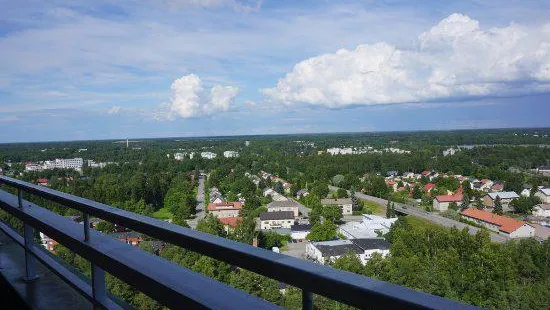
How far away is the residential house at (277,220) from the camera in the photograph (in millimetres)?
28156

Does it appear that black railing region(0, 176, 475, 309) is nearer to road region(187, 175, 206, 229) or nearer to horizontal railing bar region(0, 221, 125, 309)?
horizontal railing bar region(0, 221, 125, 309)

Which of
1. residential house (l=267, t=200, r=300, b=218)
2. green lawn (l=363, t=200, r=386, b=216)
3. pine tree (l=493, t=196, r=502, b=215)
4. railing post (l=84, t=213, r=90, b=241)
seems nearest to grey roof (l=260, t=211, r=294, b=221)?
residential house (l=267, t=200, r=300, b=218)

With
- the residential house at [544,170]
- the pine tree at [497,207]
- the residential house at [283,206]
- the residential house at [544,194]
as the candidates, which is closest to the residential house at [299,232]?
the residential house at [283,206]

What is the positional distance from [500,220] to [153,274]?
94.4ft

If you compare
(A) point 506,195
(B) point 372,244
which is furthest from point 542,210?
(B) point 372,244

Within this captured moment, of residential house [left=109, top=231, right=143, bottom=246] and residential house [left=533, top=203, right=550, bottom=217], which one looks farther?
residential house [left=533, top=203, right=550, bottom=217]

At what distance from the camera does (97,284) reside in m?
1.63

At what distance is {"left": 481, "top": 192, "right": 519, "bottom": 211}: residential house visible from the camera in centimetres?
3738

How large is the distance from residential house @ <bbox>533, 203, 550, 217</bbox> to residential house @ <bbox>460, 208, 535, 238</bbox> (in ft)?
22.3

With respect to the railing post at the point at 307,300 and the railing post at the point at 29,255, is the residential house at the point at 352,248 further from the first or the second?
the railing post at the point at 307,300

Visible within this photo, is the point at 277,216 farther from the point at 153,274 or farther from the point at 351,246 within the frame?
the point at 153,274

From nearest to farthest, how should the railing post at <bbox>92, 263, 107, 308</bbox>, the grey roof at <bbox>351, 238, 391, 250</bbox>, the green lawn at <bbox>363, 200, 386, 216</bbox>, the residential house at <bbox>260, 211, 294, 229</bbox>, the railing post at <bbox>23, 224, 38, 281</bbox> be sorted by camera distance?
the railing post at <bbox>92, 263, 107, 308</bbox>
the railing post at <bbox>23, 224, 38, 281</bbox>
the grey roof at <bbox>351, 238, 391, 250</bbox>
the residential house at <bbox>260, 211, 294, 229</bbox>
the green lawn at <bbox>363, 200, 386, 216</bbox>

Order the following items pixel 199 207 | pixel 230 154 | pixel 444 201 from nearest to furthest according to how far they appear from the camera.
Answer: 1. pixel 444 201
2. pixel 199 207
3. pixel 230 154

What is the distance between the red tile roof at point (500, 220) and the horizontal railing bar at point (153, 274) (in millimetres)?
25268
